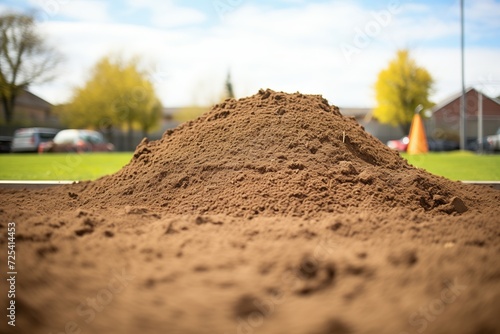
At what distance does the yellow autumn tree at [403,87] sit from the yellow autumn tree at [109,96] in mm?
23065

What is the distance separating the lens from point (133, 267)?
2.74 meters

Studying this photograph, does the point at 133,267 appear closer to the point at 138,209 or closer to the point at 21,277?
the point at 21,277

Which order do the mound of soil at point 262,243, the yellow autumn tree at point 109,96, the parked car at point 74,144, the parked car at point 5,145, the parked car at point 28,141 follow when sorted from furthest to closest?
the yellow autumn tree at point 109,96, the parked car at point 5,145, the parked car at point 28,141, the parked car at point 74,144, the mound of soil at point 262,243

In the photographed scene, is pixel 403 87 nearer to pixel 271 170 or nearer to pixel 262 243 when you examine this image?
pixel 271 170

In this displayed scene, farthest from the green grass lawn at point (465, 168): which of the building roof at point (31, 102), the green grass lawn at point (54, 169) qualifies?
the building roof at point (31, 102)

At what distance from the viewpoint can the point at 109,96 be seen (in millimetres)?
38969

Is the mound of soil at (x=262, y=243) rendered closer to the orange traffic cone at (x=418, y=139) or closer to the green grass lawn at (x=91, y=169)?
the green grass lawn at (x=91, y=169)

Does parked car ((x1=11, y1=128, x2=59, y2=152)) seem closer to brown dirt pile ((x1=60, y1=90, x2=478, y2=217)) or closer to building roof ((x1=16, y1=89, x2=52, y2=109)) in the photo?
building roof ((x1=16, y1=89, x2=52, y2=109))

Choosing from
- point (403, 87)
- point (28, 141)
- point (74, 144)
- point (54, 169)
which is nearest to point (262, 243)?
point (54, 169)

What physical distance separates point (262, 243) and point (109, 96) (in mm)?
38567

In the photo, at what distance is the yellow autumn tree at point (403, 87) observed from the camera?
43562mm

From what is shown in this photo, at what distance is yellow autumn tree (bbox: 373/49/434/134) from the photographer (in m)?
43.6

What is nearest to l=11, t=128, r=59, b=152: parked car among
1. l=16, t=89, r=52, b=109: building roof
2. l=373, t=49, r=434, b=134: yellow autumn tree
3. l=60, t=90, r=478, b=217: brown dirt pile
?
l=16, t=89, r=52, b=109: building roof

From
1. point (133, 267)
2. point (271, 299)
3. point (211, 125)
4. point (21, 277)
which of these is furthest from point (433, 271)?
point (211, 125)
